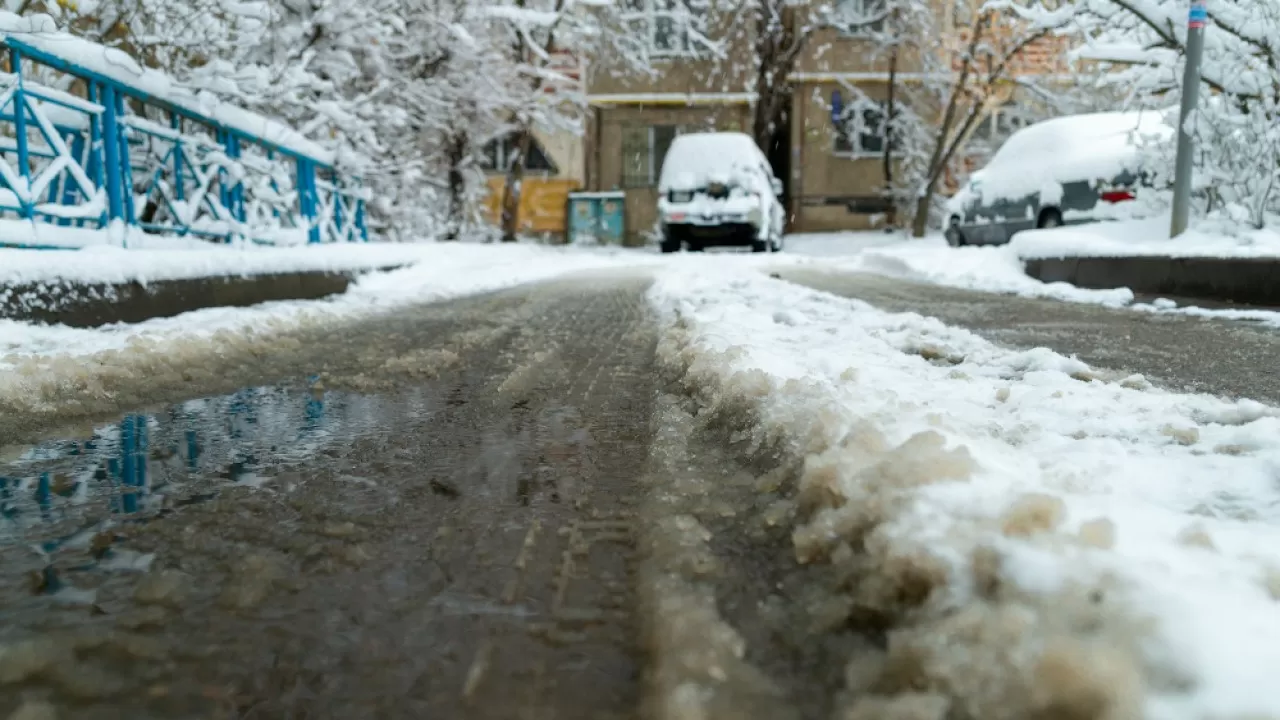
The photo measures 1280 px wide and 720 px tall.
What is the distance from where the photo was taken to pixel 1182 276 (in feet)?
21.7

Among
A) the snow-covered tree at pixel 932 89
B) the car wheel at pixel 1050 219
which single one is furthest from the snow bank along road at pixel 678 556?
the snow-covered tree at pixel 932 89

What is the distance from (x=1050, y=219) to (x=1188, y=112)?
3.52 meters

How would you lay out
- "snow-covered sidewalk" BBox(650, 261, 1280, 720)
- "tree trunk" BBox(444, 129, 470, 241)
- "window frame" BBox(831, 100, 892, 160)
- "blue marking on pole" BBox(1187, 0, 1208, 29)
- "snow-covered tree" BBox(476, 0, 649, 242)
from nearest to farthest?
1. "snow-covered sidewalk" BBox(650, 261, 1280, 720)
2. "blue marking on pole" BBox(1187, 0, 1208, 29)
3. "snow-covered tree" BBox(476, 0, 649, 242)
4. "tree trunk" BBox(444, 129, 470, 241)
5. "window frame" BBox(831, 100, 892, 160)

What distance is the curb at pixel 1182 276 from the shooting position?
5.93 meters

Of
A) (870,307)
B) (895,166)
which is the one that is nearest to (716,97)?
(895,166)

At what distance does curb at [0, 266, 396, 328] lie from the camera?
4.34 m

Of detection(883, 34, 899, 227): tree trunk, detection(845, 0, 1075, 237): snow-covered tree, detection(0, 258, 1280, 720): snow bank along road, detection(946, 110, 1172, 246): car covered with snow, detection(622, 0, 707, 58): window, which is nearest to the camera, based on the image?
detection(0, 258, 1280, 720): snow bank along road

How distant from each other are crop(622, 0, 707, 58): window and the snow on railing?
13.5 metres

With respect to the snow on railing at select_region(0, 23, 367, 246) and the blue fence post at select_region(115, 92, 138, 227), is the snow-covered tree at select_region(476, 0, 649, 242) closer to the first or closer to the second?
the snow on railing at select_region(0, 23, 367, 246)

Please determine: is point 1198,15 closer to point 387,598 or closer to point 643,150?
point 387,598

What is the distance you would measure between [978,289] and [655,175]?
16.8m

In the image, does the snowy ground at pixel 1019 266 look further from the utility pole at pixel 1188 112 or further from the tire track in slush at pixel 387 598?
the tire track in slush at pixel 387 598

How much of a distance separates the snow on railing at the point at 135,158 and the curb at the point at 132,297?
1.60 feet

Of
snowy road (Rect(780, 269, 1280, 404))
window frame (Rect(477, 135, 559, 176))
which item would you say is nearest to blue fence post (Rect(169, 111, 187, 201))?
snowy road (Rect(780, 269, 1280, 404))
